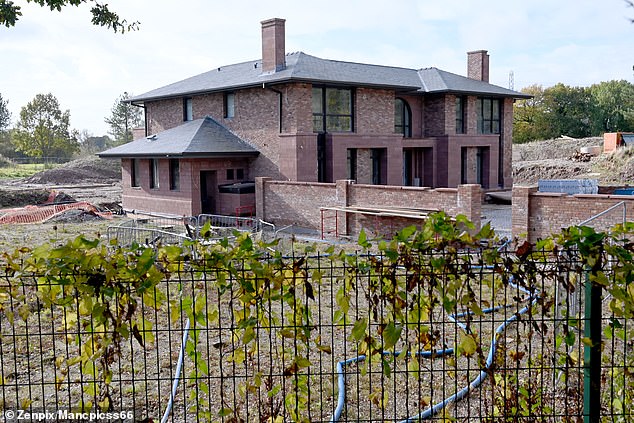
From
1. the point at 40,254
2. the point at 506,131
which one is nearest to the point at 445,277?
the point at 40,254

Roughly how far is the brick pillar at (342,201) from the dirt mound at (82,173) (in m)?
39.8

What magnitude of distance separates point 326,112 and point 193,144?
5.88m

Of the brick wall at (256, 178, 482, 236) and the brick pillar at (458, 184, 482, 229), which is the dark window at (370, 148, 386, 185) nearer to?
the brick wall at (256, 178, 482, 236)

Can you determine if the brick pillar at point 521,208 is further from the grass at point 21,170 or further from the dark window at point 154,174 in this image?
the grass at point 21,170

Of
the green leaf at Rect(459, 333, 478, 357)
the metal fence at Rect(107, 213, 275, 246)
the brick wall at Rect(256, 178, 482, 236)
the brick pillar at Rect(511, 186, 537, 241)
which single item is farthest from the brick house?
the green leaf at Rect(459, 333, 478, 357)

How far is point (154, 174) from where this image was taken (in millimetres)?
28469

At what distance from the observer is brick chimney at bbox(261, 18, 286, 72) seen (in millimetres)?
27078

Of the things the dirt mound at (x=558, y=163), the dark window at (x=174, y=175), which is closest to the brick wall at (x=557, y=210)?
the dark window at (x=174, y=175)

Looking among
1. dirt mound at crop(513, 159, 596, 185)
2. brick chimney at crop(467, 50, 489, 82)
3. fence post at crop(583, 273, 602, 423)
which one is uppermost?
brick chimney at crop(467, 50, 489, 82)

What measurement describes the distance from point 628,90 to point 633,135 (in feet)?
84.2

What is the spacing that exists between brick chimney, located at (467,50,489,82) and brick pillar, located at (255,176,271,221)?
1781 centimetres

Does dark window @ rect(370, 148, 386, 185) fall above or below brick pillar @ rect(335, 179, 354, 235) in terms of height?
above

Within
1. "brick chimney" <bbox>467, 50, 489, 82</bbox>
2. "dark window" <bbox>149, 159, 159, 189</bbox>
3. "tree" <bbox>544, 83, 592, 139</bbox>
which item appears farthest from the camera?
"tree" <bbox>544, 83, 592, 139</bbox>

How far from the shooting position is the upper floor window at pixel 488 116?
3428 cm
